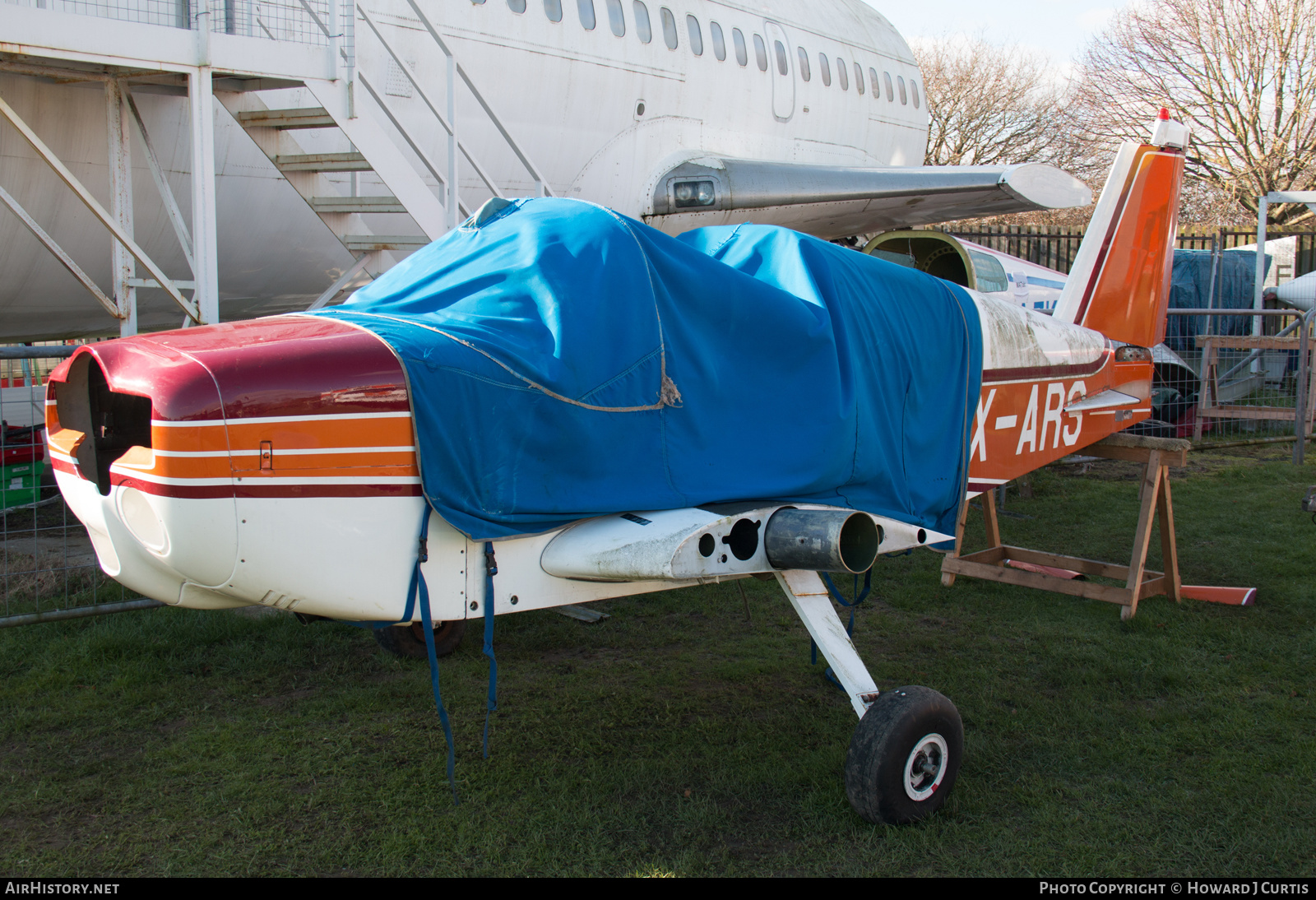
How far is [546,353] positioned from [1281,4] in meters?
33.9

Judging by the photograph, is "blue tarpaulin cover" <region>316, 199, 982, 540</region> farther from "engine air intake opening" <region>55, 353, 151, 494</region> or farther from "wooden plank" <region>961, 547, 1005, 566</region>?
"wooden plank" <region>961, 547, 1005, 566</region>

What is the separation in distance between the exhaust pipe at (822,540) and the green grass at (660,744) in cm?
86

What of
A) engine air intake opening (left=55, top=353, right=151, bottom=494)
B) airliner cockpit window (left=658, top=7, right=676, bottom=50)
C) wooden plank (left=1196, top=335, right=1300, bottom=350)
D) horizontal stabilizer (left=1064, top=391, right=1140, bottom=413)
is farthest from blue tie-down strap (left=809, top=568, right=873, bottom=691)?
wooden plank (left=1196, top=335, right=1300, bottom=350)

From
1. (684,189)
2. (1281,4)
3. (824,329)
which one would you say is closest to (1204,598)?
(824,329)

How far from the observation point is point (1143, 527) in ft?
18.0

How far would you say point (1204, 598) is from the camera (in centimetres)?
565

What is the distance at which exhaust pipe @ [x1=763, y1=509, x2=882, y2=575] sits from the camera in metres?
3.04

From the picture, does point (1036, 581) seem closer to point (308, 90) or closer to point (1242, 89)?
point (308, 90)

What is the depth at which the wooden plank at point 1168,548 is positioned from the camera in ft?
18.5

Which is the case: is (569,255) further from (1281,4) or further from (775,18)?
(1281,4)

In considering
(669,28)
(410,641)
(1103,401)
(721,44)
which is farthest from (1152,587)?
(721,44)

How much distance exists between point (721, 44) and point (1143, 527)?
7.77m

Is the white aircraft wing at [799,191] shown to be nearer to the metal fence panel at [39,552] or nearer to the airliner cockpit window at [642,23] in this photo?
the airliner cockpit window at [642,23]

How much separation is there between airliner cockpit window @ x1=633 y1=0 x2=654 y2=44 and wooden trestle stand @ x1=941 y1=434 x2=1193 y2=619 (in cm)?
622
